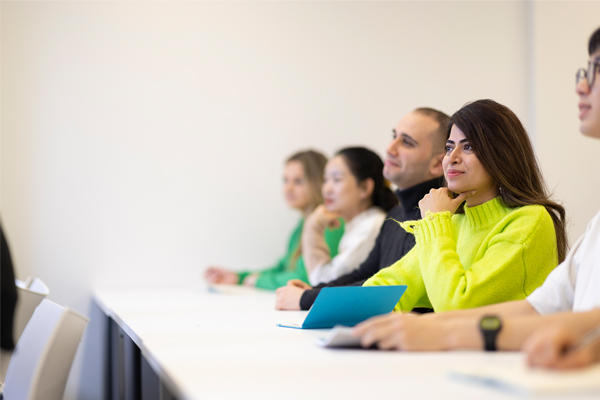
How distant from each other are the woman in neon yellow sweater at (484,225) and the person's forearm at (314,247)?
103 centimetres

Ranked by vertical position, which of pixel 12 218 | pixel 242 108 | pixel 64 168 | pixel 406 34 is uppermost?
pixel 406 34

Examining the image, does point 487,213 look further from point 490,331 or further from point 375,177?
point 375,177

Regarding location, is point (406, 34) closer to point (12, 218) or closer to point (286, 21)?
point (286, 21)

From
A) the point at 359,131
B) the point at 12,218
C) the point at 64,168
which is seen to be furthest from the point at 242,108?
the point at 12,218

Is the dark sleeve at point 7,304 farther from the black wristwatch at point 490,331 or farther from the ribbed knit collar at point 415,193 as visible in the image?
the black wristwatch at point 490,331

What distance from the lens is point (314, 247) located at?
108 inches

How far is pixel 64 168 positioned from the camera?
302 cm

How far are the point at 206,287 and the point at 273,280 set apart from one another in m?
0.34

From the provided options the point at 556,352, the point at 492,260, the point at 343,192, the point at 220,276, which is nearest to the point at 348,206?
the point at 343,192

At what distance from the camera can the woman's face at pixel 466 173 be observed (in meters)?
1.53

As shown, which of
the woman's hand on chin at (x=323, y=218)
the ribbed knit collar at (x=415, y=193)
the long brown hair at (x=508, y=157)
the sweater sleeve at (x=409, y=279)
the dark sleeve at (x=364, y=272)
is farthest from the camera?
the woman's hand on chin at (x=323, y=218)

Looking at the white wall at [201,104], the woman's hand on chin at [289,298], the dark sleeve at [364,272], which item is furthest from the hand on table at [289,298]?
the white wall at [201,104]

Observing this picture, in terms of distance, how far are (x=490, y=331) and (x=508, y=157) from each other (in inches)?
27.0

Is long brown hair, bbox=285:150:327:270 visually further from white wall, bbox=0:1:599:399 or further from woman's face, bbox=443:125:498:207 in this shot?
woman's face, bbox=443:125:498:207
